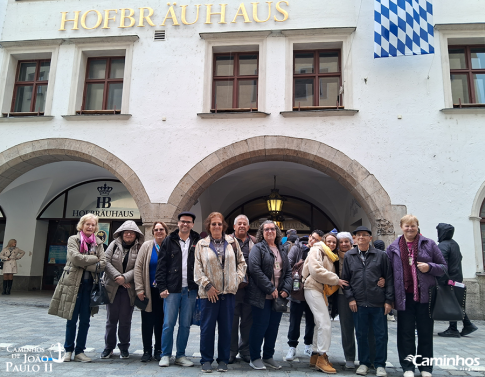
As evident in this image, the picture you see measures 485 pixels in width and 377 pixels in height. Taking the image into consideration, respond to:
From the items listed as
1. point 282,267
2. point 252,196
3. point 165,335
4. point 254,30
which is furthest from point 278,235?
point 252,196

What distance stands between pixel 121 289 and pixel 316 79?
6.79m

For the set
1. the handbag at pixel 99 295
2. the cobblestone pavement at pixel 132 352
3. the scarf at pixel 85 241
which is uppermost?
the scarf at pixel 85 241

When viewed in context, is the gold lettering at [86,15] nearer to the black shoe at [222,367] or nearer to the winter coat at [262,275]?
the winter coat at [262,275]

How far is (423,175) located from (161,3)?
721 cm

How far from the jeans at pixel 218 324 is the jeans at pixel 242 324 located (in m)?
0.28

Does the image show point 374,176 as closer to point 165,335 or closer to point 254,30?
point 254,30

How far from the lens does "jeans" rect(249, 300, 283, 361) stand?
14.3 ft

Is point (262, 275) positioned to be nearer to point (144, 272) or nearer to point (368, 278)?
point (368, 278)

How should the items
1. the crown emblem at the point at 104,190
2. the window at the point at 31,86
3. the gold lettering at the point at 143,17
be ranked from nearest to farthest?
the gold lettering at the point at 143,17 → the window at the point at 31,86 → the crown emblem at the point at 104,190

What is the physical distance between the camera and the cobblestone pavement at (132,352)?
159 inches

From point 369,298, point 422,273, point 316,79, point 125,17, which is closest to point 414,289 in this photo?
point 422,273

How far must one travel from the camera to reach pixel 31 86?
10383 millimetres

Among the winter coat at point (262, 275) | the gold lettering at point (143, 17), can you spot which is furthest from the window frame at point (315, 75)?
the winter coat at point (262, 275)

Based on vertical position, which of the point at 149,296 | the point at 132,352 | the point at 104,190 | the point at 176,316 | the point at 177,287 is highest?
the point at 104,190
